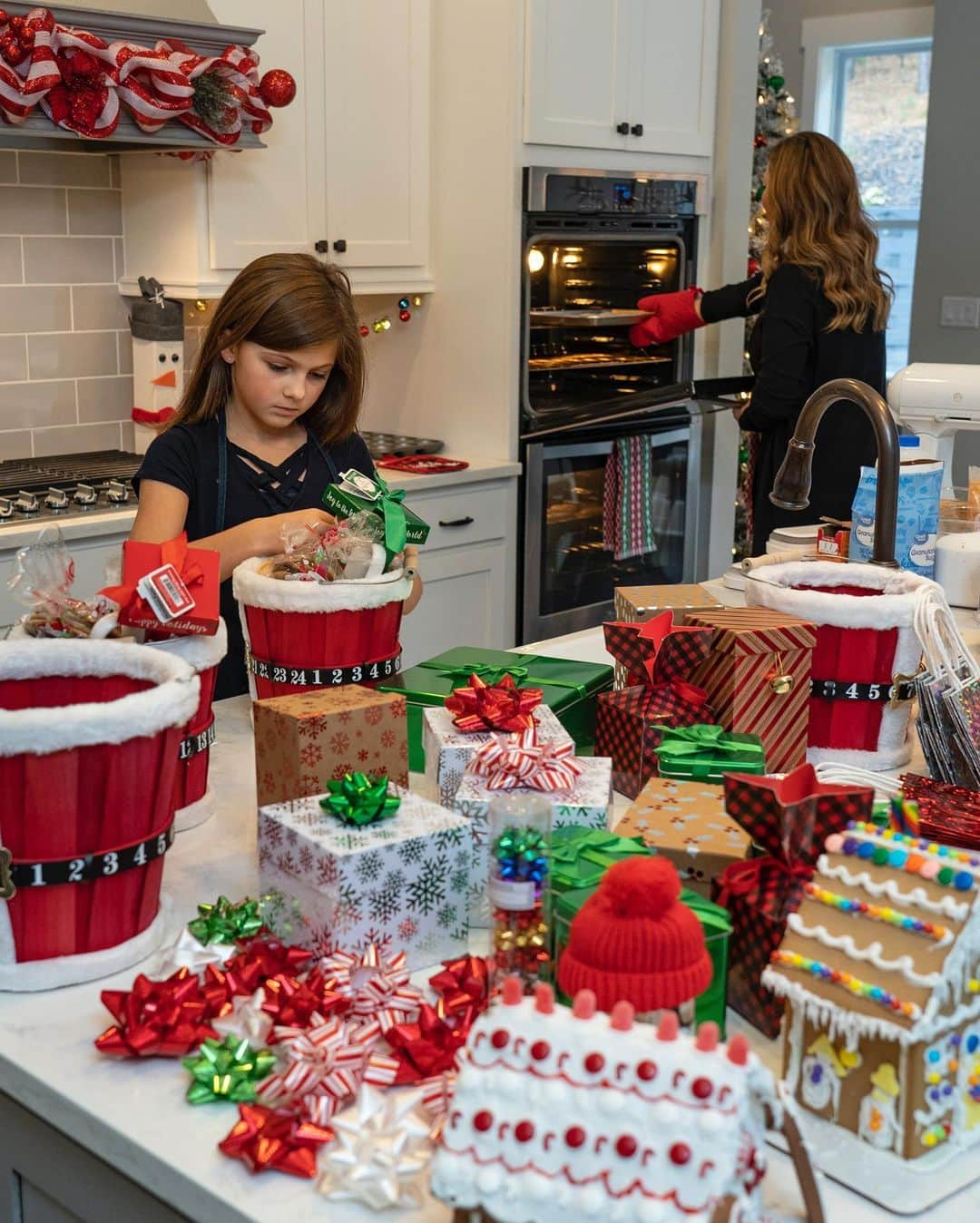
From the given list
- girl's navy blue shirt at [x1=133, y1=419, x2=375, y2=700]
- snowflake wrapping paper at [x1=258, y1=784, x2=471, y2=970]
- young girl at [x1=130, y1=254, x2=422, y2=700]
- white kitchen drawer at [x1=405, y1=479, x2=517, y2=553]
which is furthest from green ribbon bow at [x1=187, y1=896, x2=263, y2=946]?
white kitchen drawer at [x1=405, y1=479, x2=517, y2=553]

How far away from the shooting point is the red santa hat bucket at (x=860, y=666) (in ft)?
4.90

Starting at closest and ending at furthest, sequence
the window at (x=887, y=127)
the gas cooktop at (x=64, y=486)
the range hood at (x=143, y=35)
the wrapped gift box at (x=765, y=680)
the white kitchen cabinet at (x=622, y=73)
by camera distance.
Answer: the wrapped gift box at (x=765, y=680) → the range hood at (x=143, y=35) → the gas cooktop at (x=64, y=486) → the white kitchen cabinet at (x=622, y=73) → the window at (x=887, y=127)

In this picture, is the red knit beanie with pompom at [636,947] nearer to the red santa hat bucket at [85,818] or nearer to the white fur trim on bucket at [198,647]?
the red santa hat bucket at [85,818]

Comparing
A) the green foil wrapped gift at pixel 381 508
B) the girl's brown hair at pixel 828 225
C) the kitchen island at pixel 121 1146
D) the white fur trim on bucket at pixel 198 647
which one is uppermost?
the girl's brown hair at pixel 828 225

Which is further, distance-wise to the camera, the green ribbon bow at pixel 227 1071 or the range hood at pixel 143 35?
the range hood at pixel 143 35

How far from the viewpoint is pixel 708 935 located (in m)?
0.96

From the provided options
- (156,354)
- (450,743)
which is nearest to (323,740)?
(450,743)

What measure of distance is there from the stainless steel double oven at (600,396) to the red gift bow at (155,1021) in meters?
2.87

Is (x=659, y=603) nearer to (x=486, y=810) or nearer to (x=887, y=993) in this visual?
(x=486, y=810)

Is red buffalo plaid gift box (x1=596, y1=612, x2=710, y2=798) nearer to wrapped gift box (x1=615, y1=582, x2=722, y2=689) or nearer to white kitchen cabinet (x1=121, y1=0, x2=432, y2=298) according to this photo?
wrapped gift box (x1=615, y1=582, x2=722, y2=689)

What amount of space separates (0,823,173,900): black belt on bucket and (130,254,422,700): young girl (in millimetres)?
871

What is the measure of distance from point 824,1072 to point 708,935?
11 centimetres

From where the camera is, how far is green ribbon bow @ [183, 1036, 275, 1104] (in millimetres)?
935

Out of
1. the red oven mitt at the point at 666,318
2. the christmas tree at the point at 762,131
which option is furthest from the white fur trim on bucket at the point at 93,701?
the christmas tree at the point at 762,131
